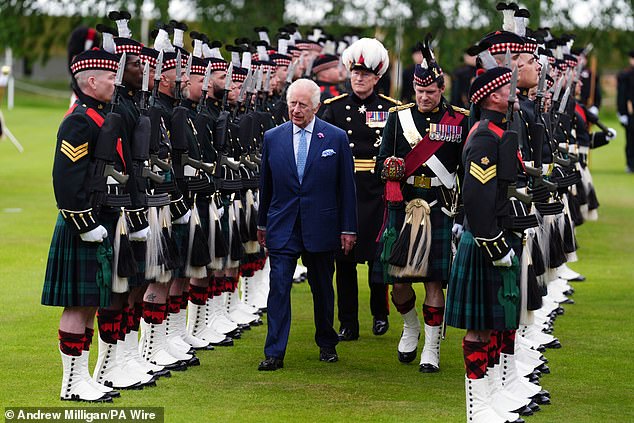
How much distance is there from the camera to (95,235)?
25.4 feet

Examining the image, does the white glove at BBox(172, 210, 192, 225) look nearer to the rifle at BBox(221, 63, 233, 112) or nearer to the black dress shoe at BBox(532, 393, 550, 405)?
the rifle at BBox(221, 63, 233, 112)

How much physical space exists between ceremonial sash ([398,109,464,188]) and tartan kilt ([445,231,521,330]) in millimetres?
1679

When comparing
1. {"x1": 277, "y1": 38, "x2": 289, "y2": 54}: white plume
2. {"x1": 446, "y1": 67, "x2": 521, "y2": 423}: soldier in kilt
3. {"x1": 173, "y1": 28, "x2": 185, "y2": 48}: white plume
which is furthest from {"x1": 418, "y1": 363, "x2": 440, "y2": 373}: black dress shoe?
{"x1": 277, "y1": 38, "x2": 289, "y2": 54}: white plume

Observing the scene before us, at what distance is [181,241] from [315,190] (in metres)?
0.96

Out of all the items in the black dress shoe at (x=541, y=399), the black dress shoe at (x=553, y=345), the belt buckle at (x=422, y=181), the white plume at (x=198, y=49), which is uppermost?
the white plume at (x=198, y=49)

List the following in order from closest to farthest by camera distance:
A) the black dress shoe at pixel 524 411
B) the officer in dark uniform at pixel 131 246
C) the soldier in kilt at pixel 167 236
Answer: the black dress shoe at pixel 524 411 < the officer in dark uniform at pixel 131 246 < the soldier in kilt at pixel 167 236

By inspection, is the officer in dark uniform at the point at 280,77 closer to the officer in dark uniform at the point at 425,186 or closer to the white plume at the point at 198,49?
the white plume at the point at 198,49

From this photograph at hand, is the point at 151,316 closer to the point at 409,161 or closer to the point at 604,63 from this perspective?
the point at 409,161

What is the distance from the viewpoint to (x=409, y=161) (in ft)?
30.5

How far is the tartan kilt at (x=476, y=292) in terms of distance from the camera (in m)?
7.48

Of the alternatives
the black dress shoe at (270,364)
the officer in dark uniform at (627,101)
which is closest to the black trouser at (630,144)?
the officer in dark uniform at (627,101)

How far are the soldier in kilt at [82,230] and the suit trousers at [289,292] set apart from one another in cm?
147

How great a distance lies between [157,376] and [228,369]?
0.58m

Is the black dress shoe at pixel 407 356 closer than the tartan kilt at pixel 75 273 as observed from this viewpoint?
No
